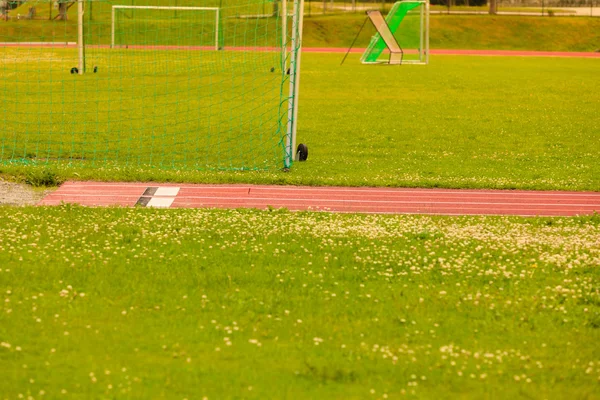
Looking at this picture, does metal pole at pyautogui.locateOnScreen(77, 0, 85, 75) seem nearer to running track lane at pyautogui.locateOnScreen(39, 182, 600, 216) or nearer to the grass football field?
the grass football field

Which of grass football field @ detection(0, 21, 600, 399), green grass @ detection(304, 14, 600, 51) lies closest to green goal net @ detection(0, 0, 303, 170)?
grass football field @ detection(0, 21, 600, 399)

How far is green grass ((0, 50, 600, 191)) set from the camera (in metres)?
12.4

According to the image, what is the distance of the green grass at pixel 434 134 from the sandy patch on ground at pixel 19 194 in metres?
0.62

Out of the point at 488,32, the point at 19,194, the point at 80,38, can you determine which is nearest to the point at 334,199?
the point at 19,194

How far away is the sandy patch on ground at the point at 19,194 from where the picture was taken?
34.7 ft

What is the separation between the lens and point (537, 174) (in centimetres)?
1328

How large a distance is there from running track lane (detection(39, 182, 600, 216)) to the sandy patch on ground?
6.5 inches

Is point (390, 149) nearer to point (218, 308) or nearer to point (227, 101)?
point (227, 101)

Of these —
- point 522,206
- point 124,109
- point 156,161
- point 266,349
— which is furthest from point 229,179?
point 124,109

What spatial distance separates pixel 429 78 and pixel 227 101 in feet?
34.7

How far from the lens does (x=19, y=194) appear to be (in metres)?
11.0

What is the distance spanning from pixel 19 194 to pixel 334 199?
3.76m

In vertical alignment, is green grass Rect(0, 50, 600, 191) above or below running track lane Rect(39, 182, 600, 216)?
above

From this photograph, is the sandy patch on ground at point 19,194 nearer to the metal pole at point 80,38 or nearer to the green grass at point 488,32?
the metal pole at point 80,38
